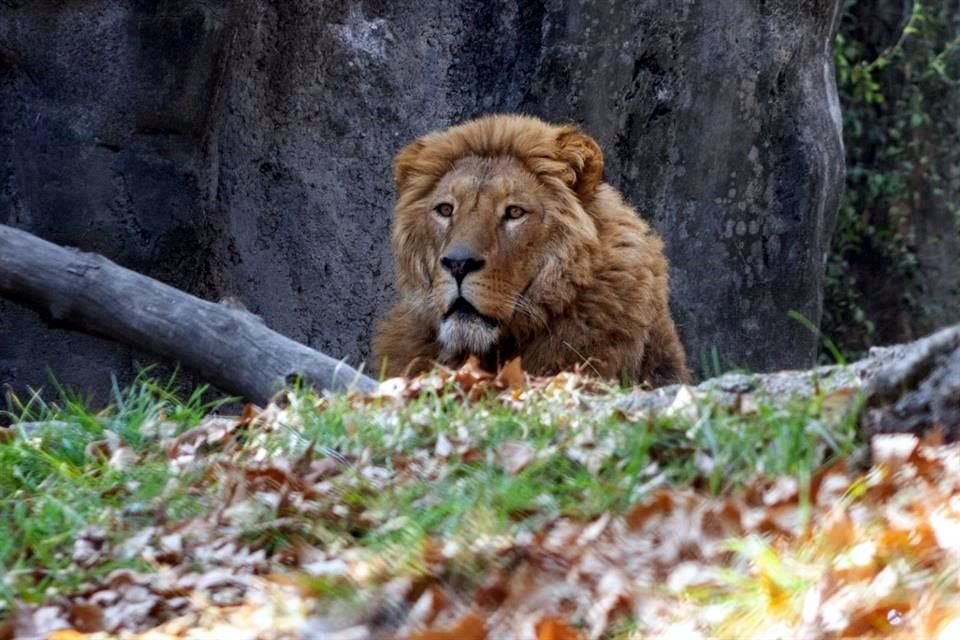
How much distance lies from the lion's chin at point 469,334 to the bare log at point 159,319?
706 millimetres

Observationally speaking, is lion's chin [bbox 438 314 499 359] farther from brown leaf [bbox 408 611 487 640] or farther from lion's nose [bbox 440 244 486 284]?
brown leaf [bbox 408 611 487 640]

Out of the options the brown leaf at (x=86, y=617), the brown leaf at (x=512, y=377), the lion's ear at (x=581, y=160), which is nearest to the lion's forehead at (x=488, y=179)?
the lion's ear at (x=581, y=160)

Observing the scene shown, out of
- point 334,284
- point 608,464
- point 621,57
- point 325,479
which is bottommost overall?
point 334,284

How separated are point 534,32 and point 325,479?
6.23 m

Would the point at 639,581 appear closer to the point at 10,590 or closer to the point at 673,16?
the point at 10,590

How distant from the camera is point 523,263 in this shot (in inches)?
296

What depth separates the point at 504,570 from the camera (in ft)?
11.7

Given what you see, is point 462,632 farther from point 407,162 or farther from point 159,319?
point 407,162

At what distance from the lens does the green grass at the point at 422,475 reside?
3.89 metres

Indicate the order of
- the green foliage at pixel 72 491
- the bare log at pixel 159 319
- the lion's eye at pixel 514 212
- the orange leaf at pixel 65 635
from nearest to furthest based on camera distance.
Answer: the orange leaf at pixel 65 635
the green foliage at pixel 72 491
the bare log at pixel 159 319
the lion's eye at pixel 514 212

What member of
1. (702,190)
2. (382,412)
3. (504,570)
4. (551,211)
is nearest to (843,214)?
(702,190)

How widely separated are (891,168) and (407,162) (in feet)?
31.8

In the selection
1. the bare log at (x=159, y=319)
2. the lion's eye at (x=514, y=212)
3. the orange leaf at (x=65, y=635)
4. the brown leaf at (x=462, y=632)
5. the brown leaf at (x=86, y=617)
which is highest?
the lion's eye at (x=514, y=212)

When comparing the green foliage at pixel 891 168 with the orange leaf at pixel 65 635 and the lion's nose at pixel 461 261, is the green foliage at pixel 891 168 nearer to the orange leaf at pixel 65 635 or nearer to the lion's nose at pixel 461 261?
the lion's nose at pixel 461 261
